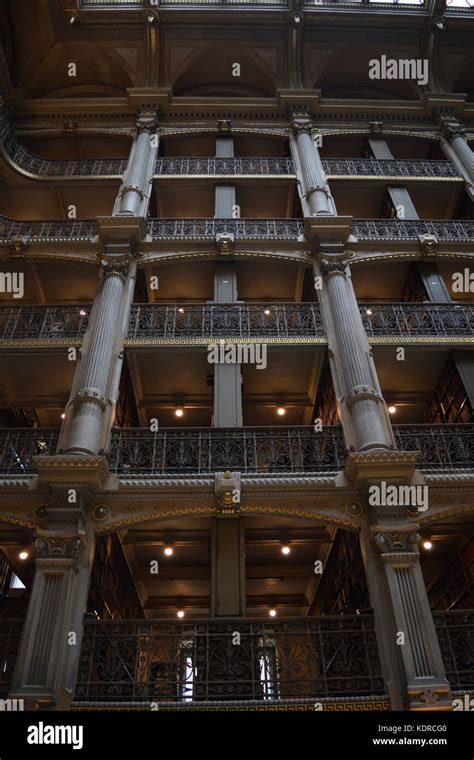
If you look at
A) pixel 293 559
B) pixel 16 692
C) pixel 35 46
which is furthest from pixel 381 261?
pixel 35 46

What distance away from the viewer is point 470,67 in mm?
18859

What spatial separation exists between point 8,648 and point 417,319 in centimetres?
930

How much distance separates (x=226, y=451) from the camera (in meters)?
9.60

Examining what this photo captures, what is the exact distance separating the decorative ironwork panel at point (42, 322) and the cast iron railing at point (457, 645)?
806 cm

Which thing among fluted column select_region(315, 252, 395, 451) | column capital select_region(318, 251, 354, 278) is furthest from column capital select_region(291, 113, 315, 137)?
fluted column select_region(315, 252, 395, 451)

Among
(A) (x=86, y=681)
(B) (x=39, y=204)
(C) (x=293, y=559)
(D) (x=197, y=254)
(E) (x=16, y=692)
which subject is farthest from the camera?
(B) (x=39, y=204)

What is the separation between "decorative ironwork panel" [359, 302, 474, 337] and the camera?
1181 cm

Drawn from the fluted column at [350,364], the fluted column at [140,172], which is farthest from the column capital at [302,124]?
the fluted column at [350,364]

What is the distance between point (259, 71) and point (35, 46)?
6.75m

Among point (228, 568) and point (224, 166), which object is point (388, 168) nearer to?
point (224, 166)

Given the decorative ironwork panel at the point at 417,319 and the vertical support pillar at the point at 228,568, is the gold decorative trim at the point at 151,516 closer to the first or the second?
the vertical support pillar at the point at 228,568

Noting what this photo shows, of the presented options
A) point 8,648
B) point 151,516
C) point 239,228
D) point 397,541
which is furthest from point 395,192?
point 8,648

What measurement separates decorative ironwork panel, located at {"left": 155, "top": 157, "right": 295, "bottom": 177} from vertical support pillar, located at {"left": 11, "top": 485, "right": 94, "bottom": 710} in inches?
398
